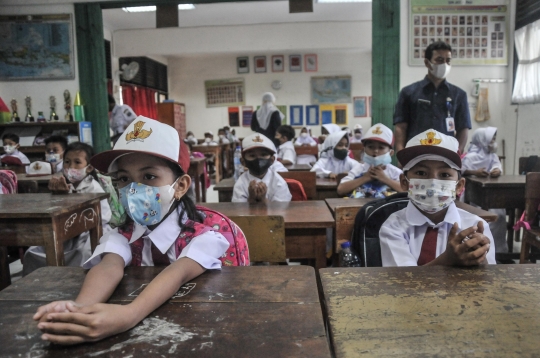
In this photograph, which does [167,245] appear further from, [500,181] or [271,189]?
[500,181]

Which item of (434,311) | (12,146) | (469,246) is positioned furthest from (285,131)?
(434,311)

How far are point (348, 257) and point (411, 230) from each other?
28cm

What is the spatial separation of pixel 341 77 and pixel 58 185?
380 inches

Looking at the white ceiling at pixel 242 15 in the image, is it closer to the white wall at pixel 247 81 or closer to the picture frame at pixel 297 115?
the white wall at pixel 247 81

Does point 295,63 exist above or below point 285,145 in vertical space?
above

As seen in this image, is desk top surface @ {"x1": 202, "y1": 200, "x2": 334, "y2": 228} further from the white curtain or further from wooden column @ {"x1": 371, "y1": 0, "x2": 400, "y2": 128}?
the white curtain

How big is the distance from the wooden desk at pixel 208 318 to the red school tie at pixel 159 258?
0.12 meters

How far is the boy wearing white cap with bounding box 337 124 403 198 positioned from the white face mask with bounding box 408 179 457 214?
1170mm

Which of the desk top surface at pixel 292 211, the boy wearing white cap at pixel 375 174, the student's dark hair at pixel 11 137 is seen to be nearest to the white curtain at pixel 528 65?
the boy wearing white cap at pixel 375 174

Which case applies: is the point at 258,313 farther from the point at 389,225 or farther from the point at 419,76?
the point at 419,76

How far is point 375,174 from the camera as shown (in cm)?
262

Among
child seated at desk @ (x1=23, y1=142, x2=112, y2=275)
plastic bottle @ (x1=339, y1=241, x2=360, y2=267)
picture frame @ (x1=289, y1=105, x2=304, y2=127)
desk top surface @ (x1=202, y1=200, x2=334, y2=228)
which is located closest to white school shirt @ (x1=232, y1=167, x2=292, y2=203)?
desk top surface @ (x1=202, y1=200, x2=334, y2=228)

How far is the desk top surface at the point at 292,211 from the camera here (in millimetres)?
1916

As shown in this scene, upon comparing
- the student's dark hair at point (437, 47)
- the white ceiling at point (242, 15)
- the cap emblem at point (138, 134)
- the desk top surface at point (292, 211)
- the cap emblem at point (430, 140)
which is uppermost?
the white ceiling at point (242, 15)
